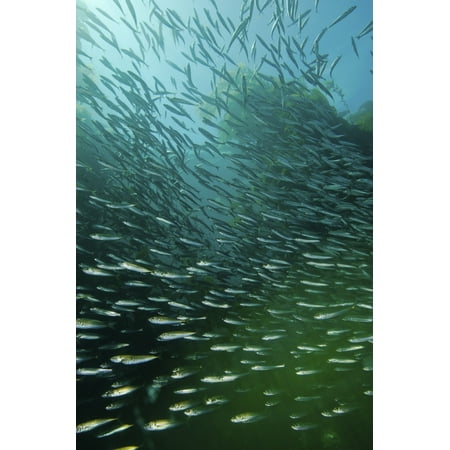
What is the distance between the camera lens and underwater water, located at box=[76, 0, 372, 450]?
2.30 m

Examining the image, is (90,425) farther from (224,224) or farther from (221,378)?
(224,224)

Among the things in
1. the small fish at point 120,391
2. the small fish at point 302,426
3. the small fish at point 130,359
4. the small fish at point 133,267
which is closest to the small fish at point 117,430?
the small fish at point 120,391

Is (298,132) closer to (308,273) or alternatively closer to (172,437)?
(308,273)

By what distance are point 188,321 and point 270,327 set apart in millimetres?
506

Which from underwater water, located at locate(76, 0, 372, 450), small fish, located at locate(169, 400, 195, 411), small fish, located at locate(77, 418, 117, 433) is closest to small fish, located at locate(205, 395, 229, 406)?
underwater water, located at locate(76, 0, 372, 450)

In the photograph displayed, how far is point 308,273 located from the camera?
259 centimetres

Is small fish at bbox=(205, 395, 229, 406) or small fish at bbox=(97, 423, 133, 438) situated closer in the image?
small fish at bbox=(97, 423, 133, 438)

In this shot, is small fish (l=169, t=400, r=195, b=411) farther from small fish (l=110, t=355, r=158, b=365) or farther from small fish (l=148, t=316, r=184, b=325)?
small fish (l=148, t=316, r=184, b=325)

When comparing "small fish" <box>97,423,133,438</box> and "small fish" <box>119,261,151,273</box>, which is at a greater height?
"small fish" <box>119,261,151,273</box>

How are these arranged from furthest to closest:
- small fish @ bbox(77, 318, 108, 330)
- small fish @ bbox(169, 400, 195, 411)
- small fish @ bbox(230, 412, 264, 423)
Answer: small fish @ bbox(230, 412, 264, 423) < small fish @ bbox(169, 400, 195, 411) < small fish @ bbox(77, 318, 108, 330)

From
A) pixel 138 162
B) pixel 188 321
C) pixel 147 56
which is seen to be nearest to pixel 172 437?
pixel 188 321

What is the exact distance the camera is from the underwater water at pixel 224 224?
→ 230 centimetres

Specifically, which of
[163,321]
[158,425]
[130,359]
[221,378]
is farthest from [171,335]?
[158,425]

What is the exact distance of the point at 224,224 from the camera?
2480 mm
